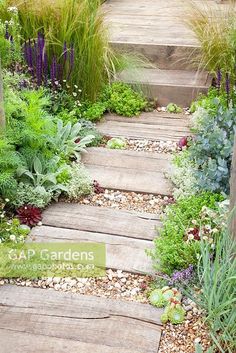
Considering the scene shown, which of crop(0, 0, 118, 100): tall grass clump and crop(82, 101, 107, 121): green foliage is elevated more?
crop(0, 0, 118, 100): tall grass clump

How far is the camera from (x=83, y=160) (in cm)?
358

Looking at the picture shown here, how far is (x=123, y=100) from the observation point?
4.23 m

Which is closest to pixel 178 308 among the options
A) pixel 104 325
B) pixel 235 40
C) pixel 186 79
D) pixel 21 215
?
pixel 104 325

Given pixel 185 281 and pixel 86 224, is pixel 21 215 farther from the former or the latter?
pixel 185 281

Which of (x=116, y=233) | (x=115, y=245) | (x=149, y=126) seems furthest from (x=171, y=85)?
(x=115, y=245)

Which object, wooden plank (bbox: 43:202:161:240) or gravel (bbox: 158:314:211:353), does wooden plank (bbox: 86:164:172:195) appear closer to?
wooden plank (bbox: 43:202:161:240)

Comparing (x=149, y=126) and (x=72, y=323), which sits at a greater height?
(x=149, y=126)

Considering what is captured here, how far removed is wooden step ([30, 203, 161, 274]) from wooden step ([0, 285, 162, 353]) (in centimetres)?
29

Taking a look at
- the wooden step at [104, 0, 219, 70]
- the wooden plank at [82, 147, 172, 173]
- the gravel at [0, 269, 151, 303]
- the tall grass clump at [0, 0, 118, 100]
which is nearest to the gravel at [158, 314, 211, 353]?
the gravel at [0, 269, 151, 303]

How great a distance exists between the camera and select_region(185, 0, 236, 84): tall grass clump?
399 cm

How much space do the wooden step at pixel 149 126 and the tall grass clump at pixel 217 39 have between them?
0.45 metres

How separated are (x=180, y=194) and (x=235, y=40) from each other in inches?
53.8

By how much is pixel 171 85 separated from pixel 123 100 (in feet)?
1.38

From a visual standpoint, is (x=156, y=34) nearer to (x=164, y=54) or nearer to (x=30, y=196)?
(x=164, y=54)
